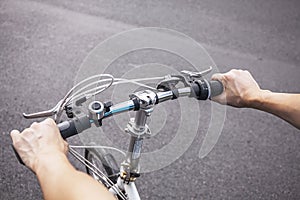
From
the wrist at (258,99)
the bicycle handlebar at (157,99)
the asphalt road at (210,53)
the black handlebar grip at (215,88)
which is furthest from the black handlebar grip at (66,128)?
the asphalt road at (210,53)

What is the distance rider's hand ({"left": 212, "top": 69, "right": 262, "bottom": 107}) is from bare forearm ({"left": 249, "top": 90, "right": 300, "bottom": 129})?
0.05 ft

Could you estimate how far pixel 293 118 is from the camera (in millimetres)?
1005

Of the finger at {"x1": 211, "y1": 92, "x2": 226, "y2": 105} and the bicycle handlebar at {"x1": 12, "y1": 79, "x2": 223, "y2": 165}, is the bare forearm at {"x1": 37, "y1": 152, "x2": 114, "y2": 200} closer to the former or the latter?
the bicycle handlebar at {"x1": 12, "y1": 79, "x2": 223, "y2": 165}

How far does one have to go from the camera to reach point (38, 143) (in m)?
0.71

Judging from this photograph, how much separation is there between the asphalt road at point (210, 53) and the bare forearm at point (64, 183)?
0.99 meters

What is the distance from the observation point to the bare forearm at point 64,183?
64cm

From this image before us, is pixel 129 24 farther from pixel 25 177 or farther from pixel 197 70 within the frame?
pixel 197 70

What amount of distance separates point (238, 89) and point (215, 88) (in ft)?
0.37

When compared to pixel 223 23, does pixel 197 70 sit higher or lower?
higher

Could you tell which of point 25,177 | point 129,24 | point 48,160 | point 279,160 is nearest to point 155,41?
point 129,24

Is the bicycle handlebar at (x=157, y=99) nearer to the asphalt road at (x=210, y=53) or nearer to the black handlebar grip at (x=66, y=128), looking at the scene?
the black handlebar grip at (x=66, y=128)

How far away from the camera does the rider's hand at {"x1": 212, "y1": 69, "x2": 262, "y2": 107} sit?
971 mm

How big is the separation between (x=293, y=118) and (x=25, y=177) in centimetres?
117

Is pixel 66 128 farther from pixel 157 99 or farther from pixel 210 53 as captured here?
pixel 210 53
